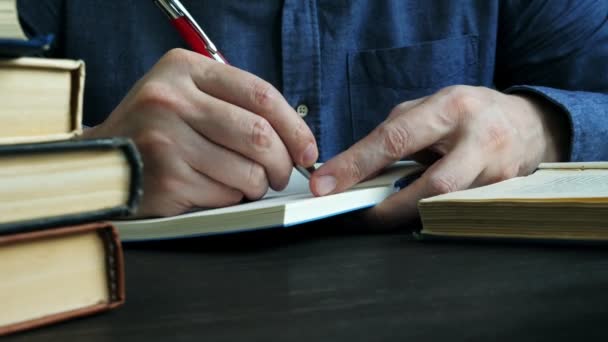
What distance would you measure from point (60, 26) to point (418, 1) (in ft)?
2.37

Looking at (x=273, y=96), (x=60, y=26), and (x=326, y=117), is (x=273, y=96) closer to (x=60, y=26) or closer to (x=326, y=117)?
(x=326, y=117)

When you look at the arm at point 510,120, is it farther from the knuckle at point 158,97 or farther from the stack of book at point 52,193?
the stack of book at point 52,193

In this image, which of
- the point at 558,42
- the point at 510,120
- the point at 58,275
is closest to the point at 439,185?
the point at 510,120

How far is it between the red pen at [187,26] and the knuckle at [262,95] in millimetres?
214

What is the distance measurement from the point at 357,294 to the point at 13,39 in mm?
255

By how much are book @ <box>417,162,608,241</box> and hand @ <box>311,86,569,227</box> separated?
78 millimetres

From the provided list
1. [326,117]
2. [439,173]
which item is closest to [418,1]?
[326,117]

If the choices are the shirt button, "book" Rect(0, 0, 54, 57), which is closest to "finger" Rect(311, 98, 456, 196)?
"book" Rect(0, 0, 54, 57)

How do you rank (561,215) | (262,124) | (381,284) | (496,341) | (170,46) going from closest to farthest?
(496,341), (381,284), (561,215), (262,124), (170,46)

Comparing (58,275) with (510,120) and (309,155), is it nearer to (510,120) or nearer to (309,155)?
(309,155)

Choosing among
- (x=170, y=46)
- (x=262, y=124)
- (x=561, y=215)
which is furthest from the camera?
(x=170, y=46)

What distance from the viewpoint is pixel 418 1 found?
4.55ft

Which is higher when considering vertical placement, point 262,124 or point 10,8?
point 10,8

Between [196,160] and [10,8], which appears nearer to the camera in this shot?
[10,8]
